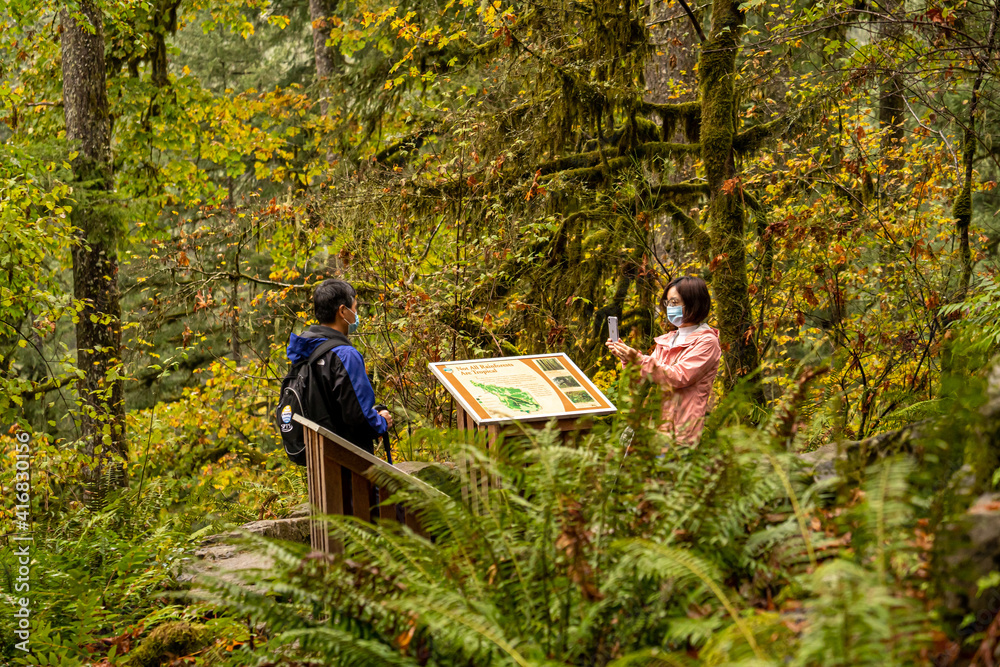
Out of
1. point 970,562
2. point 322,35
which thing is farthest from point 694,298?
point 322,35

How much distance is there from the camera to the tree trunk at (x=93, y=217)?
405 inches

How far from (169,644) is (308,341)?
6.16ft

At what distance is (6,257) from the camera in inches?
318

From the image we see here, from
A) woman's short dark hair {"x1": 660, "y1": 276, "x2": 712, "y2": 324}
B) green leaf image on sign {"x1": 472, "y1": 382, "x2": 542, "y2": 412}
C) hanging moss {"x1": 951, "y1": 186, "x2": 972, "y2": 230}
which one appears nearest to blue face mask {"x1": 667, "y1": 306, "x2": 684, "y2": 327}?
woman's short dark hair {"x1": 660, "y1": 276, "x2": 712, "y2": 324}

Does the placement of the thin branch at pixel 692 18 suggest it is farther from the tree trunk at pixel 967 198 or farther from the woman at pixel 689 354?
the woman at pixel 689 354

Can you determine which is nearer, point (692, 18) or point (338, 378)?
point (338, 378)

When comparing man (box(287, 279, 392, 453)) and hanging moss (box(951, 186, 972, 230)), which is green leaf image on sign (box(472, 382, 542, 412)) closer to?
man (box(287, 279, 392, 453))

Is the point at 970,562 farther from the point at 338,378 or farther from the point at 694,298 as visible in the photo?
the point at 338,378

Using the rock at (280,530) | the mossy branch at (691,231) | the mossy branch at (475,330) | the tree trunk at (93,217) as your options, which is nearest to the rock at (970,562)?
the rock at (280,530)

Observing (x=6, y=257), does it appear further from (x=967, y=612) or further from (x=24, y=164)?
(x=967, y=612)

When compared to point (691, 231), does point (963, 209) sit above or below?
above

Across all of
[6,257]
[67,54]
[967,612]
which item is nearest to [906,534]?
[967,612]

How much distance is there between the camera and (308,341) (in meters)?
4.93

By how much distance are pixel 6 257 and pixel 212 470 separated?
17.7 ft
